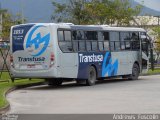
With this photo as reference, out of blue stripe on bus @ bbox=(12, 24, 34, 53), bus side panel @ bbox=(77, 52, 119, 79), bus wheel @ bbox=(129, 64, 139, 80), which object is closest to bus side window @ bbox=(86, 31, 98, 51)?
bus side panel @ bbox=(77, 52, 119, 79)

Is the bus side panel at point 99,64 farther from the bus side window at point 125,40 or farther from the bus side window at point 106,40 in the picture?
the bus side window at point 125,40

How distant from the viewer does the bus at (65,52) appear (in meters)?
23.1

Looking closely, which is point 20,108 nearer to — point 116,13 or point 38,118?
point 38,118

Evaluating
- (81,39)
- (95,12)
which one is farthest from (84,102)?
(95,12)

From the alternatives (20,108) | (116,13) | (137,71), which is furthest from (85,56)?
(116,13)

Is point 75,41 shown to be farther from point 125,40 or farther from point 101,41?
point 125,40

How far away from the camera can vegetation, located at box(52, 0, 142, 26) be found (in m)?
44.1

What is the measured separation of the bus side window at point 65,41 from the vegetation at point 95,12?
765 inches

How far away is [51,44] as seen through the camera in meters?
23.0

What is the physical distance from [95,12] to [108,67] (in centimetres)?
1745

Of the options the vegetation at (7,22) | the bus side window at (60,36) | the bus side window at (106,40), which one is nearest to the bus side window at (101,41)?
the bus side window at (106,40)

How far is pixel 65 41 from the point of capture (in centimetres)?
2378

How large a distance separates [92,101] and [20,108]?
9.29 ft

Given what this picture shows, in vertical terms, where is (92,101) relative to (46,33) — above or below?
below
